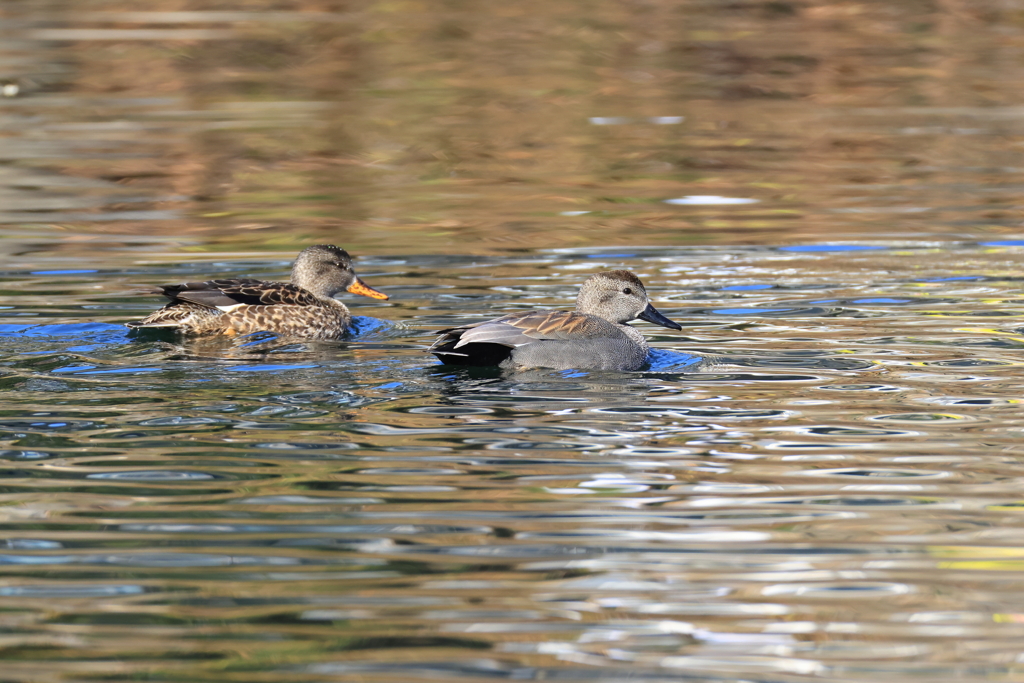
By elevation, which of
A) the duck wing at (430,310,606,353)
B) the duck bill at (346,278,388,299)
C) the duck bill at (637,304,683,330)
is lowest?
the duck bill at (346,278,388,299)

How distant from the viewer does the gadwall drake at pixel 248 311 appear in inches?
388

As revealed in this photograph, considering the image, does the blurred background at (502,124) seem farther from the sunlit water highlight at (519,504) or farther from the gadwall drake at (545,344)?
the sunlit water highlight at (519,504)

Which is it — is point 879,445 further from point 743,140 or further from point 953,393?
point 743,140

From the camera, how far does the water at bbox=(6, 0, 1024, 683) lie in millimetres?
4906

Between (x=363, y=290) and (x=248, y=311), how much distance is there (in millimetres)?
1206

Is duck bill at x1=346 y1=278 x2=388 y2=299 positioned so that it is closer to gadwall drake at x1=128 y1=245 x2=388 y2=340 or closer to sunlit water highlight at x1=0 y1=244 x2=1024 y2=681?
gadwall drake at x1=128 y1=245 x2=388 y2=340

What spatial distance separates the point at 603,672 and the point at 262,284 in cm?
629

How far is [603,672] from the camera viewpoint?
4.55 metres

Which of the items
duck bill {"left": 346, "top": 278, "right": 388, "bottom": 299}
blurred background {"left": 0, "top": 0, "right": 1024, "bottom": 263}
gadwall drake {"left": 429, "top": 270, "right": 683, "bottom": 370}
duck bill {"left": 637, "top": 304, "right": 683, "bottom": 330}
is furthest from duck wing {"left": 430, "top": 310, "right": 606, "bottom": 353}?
blurred background {"left": 0, "top": 0, "right": 1024, "bottom": 263}

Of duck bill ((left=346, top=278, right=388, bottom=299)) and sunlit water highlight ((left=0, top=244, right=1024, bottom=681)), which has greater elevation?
sunlit water highlight ((left=0, top=244, right=1024, bottom=681))

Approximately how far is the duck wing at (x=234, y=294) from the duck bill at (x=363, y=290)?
0.71m

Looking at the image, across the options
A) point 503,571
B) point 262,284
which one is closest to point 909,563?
point 503,571

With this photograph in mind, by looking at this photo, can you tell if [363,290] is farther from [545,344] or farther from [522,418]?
[522,418]

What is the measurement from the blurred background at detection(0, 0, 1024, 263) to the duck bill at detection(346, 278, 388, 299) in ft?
6.74
